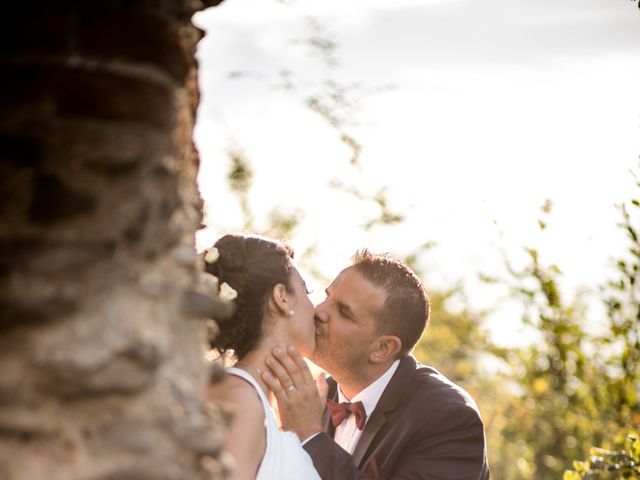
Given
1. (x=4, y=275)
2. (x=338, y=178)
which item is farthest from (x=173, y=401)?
(x=338, y=178)

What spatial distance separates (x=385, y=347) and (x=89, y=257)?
11.0ft

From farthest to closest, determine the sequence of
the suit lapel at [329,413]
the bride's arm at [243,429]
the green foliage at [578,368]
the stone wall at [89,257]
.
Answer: the suit lapel at [329,413]
the green foliage at [578,368]
the bride's arm at [243,429]
the stone wall at [89,257]

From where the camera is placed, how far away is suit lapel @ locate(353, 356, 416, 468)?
455 cm

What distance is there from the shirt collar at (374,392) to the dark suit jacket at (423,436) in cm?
10

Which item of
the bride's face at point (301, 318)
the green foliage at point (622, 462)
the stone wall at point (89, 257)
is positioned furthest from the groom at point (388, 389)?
the stone wall at point (89, 257)

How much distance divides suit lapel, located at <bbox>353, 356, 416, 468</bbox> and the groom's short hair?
21cm

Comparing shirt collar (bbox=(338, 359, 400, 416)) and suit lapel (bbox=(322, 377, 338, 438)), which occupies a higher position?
shirt collar (bbox=(338, 359, 400, 416))

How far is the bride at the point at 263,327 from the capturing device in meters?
3.43

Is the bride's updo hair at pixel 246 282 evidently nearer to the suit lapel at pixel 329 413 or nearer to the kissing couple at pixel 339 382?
the kissing couple at pixel 339 382

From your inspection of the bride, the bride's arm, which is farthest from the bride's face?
the bride's arm

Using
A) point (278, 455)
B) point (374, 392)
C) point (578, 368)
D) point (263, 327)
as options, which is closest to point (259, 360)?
point (263, 327)

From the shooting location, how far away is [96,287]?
5.33ft

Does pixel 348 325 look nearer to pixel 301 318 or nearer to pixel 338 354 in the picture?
pixel 338 354

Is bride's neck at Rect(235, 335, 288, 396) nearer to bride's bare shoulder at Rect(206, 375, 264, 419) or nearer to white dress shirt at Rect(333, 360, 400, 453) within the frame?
bride's bare shoulder at Rect(206, 375, 264, 419)
